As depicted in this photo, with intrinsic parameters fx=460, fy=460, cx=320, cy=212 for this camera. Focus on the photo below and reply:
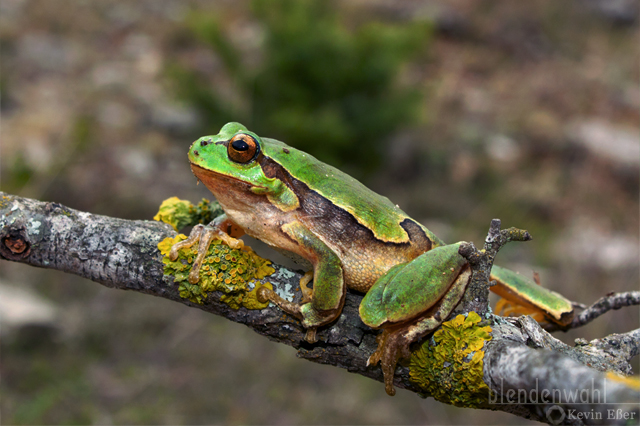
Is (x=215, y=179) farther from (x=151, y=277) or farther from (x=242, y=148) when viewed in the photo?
(x=151, y=277)

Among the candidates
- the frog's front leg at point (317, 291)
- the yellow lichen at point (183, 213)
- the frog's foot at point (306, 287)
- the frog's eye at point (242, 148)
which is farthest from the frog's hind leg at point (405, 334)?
the yellow lichen at point (183, 213)

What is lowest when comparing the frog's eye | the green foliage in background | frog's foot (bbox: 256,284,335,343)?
frog's foot (bbox: 256,284,335,343)

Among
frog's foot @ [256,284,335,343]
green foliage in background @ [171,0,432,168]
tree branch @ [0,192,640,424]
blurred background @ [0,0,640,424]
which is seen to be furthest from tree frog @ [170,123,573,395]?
green foliage in background @ [171,0,432,168]

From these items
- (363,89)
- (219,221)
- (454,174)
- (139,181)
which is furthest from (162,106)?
(219,221)

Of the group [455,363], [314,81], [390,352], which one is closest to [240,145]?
[390,352]

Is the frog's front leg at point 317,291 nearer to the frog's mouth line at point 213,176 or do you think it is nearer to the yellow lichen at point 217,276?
the yellow lichen at point 217,276

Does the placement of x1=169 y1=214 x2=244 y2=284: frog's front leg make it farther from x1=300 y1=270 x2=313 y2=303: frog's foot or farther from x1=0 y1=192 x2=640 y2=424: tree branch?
x1=300 y1=270 x2=313 y2=303: frog's foot
